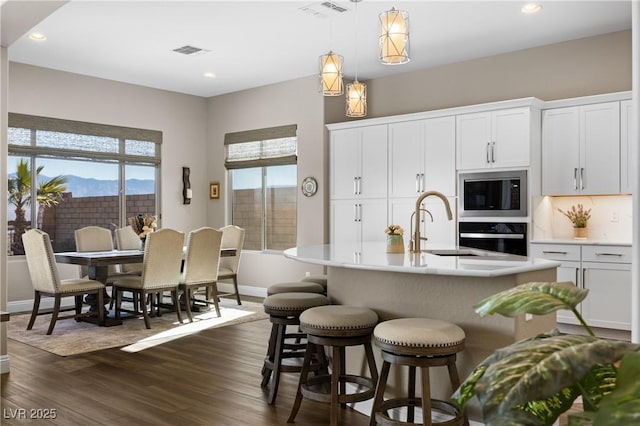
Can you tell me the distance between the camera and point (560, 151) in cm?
566

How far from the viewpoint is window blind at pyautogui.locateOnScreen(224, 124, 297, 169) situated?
778 cm

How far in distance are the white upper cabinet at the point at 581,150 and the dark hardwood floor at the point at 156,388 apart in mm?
3405

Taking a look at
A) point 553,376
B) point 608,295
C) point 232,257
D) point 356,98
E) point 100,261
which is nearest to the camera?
point 553,376

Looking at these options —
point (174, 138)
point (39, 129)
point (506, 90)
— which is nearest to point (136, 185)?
point (174, 138)

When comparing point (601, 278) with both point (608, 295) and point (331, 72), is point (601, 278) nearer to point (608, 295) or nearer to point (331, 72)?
point (608, 295)

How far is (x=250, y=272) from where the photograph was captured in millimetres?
8266

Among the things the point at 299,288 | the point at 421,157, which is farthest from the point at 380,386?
the point at 421,157

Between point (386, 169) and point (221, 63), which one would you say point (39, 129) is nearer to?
point (221, 63)

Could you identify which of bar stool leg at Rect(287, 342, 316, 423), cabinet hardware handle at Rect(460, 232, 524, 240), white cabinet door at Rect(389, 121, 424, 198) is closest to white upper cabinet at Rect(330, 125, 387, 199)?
white cabinet door at Rect(389, 121, 424, 198)

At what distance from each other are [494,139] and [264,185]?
360 cm

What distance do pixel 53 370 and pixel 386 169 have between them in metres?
4.20

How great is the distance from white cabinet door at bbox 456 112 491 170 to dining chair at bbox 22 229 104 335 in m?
4.07

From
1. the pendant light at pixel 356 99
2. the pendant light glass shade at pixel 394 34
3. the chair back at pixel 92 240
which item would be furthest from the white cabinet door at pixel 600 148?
the chair back at pixel 92 240

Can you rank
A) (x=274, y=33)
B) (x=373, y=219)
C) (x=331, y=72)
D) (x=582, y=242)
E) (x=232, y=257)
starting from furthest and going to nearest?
(x=232, y=257)
(x=373, y=219)
(x=274, y=33)
(x=582, y=242)
(x=331, y=72)
